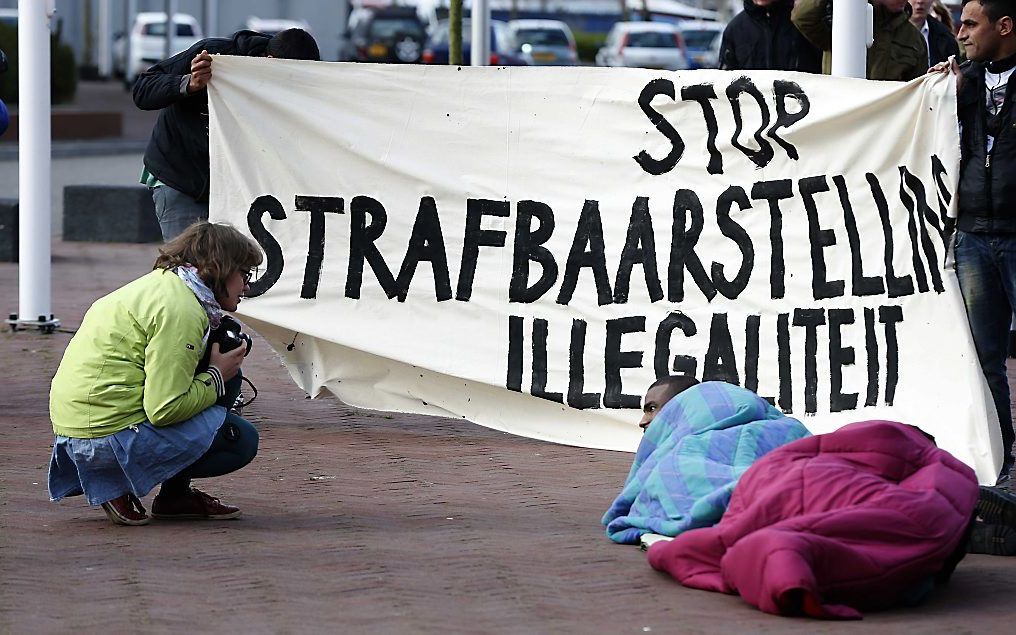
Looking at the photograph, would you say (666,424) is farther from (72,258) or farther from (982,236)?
(72,258)

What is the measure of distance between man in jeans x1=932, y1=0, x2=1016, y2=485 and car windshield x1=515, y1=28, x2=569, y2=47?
1266 inches

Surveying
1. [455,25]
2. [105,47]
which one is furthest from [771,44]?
[105,47]

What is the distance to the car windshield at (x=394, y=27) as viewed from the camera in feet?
131

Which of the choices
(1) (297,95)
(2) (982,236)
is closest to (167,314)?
(1) (297,95)

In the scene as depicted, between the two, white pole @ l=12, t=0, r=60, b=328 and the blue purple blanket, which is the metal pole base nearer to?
white pole @ l=12, t=0, r=60, b=328

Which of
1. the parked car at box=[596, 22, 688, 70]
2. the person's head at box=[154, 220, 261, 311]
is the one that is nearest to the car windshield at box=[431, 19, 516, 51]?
the parked car at box=[596, 22, 688, 70]

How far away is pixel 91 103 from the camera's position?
114 ft

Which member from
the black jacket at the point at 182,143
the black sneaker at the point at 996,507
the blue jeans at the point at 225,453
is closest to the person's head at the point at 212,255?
the blue jeans at the point at 225,453

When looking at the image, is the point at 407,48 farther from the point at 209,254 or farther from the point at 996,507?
the point at 996,507

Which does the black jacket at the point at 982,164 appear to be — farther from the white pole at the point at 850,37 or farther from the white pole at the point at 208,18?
the white pole at the point at 208,18

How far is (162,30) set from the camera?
1734 inches

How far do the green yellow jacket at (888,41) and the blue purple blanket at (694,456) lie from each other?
9.67 feet

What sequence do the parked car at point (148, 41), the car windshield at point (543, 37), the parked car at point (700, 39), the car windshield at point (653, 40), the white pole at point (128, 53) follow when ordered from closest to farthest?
the car windshield at point (653, 40) < the car windshield at point (543, 37) < the parked car at point (700, 39) < the white pole at point (128, 53) < the parked car at point (148, 41)

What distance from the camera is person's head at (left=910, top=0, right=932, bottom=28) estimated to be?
9227 mm
